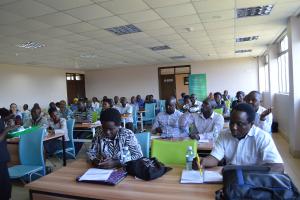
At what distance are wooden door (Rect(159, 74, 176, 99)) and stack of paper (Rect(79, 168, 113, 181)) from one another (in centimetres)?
1203

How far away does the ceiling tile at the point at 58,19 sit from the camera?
4.50m

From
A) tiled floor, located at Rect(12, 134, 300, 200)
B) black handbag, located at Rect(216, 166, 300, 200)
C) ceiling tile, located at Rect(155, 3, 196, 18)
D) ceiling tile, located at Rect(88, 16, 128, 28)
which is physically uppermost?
ceiling tile, located at Rect(155, 3, 196, 18)

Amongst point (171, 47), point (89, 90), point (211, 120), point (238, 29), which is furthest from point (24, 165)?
point (89, 90)

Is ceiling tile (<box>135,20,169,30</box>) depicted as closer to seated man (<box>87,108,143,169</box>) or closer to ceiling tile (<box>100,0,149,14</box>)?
ceiling tile (<box>100,0,149,14</box>)

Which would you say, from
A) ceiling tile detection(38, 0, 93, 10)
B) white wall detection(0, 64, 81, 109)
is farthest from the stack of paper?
white wall detection(0, 64, 81, 109)

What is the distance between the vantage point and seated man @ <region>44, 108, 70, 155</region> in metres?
4.82

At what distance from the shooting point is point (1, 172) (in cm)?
314

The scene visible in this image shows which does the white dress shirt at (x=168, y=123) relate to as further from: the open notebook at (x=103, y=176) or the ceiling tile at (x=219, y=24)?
the ceiling tile at (x=219, y=24)

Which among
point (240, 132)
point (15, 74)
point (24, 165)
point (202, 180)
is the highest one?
point (15, 74)

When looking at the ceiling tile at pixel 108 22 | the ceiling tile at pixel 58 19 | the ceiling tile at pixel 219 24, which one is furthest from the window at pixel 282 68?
the ceiling tile at pixel 58 19

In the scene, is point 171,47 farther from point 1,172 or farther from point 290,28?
point 1,172

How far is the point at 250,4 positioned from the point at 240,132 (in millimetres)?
3207

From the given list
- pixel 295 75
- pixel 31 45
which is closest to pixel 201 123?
pixel 295 75

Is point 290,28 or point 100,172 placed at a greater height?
point 290,28
